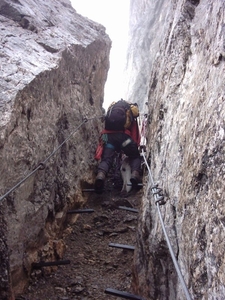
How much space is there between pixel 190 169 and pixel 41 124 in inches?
137

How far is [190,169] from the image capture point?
3.11 metres

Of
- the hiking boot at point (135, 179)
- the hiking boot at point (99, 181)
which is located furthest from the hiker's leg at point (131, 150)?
the hiking boot at point (99, 181)

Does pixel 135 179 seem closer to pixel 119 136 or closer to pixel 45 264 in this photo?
pixel 119 136

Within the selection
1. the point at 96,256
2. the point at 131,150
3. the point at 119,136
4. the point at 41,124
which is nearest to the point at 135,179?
the point at 131,150

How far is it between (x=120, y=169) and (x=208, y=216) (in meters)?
6.10

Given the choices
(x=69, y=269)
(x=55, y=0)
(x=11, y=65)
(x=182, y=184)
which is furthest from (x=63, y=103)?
(x=55, y=0)

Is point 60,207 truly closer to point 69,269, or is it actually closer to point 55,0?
point 69,269

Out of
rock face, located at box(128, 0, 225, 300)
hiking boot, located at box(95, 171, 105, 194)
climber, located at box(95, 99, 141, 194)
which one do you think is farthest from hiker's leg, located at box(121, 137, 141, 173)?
rock face, located at box(128, 0, 225, 300)

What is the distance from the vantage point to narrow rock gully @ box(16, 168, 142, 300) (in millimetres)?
4902

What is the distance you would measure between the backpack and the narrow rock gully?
1440mm

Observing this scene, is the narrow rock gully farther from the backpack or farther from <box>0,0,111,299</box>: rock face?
the backpack

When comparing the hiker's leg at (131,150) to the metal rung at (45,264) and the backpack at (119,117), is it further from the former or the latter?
the metal rung at (45,264)

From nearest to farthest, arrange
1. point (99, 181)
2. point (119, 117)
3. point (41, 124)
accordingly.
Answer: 1. point (41, 124)
2. point (99, 181)
3. point (119, 117)

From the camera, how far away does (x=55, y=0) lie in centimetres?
1056
